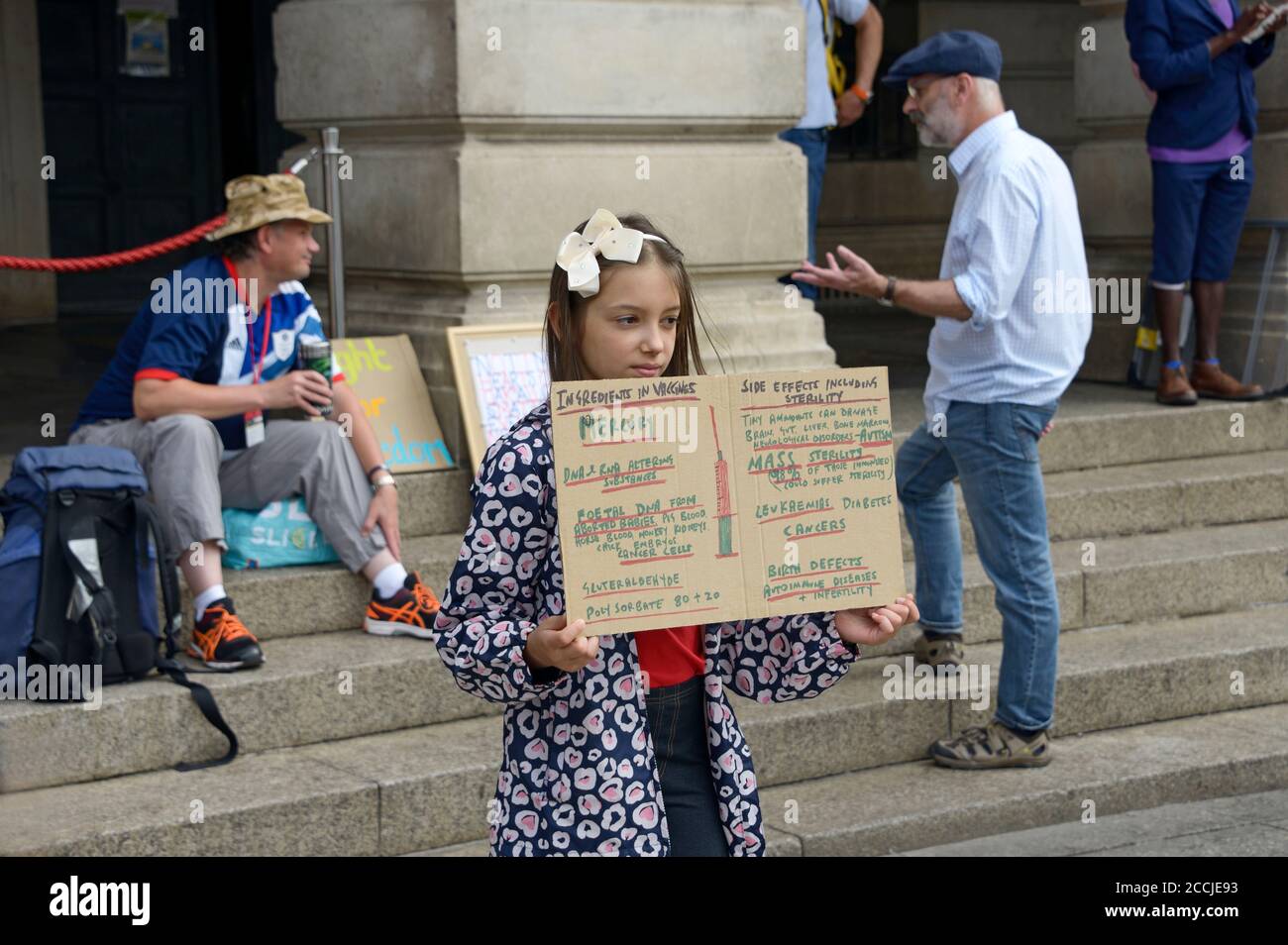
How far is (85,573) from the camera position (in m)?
5.23

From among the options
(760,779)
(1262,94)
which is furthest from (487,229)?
(1262,94)

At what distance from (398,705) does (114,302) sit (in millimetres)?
7513

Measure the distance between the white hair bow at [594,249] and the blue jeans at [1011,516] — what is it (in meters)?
2.68

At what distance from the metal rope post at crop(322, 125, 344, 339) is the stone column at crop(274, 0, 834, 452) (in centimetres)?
25

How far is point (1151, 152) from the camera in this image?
8.72 metres

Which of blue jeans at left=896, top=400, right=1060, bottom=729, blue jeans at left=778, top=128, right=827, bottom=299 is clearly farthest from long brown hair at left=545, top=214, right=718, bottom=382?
blue jeans at left=778, top=128, right=827, bottom=299

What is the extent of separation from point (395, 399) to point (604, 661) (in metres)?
3.85

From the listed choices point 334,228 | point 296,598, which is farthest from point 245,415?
point 334,228

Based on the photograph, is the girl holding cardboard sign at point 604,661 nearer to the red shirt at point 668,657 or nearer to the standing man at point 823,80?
the red shirt at point 668,657

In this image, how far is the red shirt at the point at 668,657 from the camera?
3.26m

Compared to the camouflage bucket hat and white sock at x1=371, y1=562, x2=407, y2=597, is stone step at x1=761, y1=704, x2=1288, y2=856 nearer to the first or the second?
white sock at x1=371, y1=562, x2=407, y2=597

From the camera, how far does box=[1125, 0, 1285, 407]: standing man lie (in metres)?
8.41

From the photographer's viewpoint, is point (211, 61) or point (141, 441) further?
point (211, 61)

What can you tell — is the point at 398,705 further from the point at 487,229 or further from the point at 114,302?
the point at 114,302
